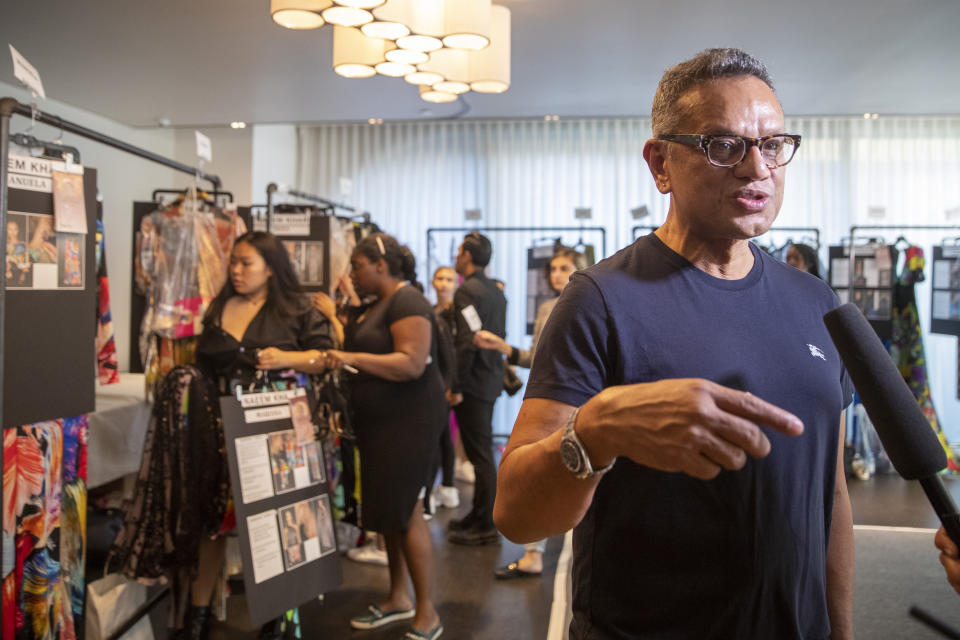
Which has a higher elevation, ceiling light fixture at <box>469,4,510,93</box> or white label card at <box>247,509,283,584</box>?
ceiling light fixture at <box>469,4,510,93</box>

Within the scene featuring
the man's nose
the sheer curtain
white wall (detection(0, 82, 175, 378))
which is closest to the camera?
the man's nose

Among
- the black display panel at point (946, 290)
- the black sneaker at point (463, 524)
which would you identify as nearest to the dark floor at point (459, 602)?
the black sneaker at point (463, 524)

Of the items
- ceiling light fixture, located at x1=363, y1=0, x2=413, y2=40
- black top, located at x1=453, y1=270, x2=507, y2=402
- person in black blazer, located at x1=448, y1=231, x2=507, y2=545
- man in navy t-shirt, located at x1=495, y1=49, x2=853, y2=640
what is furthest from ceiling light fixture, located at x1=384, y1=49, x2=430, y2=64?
man in navy t-shirt, located at x1=495, y1=49, x2=853, y2=640

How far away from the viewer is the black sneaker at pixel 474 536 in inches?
166

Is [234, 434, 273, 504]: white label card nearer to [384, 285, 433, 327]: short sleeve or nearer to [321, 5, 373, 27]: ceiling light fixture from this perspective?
[384, 285, 433, 327]: short sleeve

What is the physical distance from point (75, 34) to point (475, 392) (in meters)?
2.89

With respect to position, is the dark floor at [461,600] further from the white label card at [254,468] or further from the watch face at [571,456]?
the watch face at [571,456]

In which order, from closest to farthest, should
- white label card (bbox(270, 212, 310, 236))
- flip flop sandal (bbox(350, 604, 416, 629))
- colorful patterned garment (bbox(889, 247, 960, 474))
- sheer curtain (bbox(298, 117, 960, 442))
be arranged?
flip flop sandal (bbox(350, 604, 416, 629)) < white label card (bbox(270, 212, 310, 236)) < colorful patterned garment (bbox(889, 247, 960, 474)) < sheer curtain (bbox(298, 117, 960, 442))

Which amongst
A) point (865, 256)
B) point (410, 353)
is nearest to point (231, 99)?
point (410, 353)

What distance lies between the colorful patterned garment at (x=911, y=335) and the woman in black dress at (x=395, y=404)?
409cm

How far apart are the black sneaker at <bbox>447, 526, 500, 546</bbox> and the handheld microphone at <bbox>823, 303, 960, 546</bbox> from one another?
11.4 feet

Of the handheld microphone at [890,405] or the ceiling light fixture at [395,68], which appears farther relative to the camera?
the ceiling light fixture at [395,68]

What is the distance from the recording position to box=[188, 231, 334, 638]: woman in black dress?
279 centimetres

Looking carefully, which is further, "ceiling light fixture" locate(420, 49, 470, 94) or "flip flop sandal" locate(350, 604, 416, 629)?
"ceiling light fixture" locate(420, 49, 470, 94)
